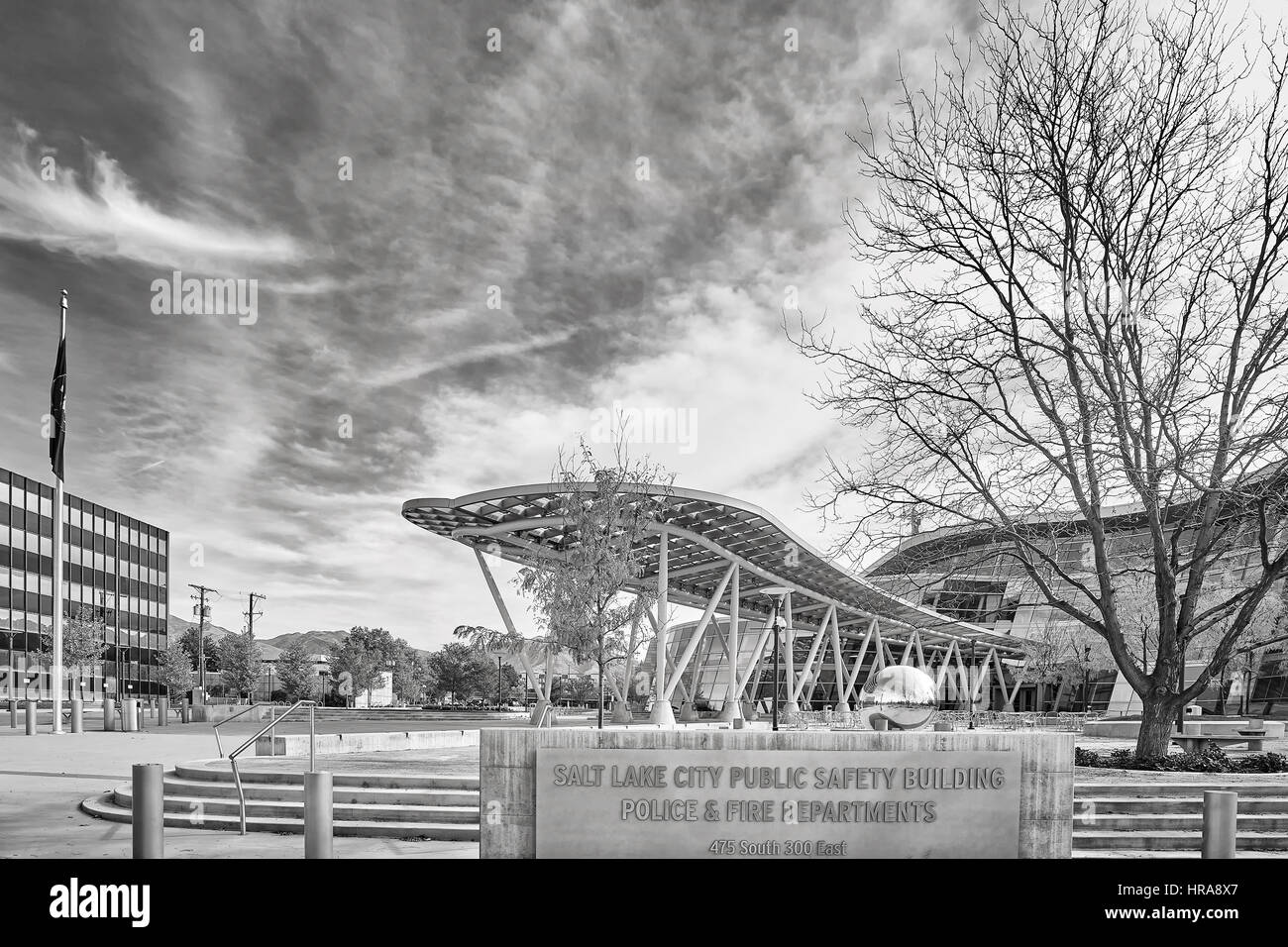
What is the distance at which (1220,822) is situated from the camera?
762 cm

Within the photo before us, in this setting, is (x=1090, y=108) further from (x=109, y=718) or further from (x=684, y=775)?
(x=109, y=718)

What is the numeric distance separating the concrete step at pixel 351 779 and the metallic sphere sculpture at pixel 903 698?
526cm

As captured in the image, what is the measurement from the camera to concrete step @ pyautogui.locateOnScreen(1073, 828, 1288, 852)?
10.4 meters

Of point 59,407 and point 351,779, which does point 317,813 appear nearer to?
point 351,779

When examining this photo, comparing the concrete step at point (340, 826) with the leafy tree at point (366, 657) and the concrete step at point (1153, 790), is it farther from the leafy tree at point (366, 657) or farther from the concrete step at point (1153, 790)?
the leafy tree at point (366, 657)

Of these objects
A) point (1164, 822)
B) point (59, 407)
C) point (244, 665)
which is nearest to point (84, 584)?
point (244, 665)

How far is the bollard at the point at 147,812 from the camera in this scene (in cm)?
763

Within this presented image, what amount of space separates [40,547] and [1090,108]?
84.9 meters

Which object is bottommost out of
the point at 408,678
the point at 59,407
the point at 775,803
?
the point at 408,678

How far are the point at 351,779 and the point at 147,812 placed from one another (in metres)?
4.36

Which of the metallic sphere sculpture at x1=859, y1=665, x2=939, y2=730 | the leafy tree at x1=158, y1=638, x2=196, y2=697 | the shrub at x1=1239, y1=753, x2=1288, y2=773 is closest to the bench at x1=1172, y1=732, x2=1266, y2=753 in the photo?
the shrub at x1=1239, y1=753, x2=1288, y2=773

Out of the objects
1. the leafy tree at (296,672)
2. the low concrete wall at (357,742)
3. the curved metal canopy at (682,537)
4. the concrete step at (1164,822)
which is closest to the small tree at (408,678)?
the leafy tree at (296,672)

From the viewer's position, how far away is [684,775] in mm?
7402

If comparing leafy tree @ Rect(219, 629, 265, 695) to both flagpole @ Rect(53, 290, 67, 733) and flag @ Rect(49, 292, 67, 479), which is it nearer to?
flagpole @ Rect(53, 290, 67, 733)
